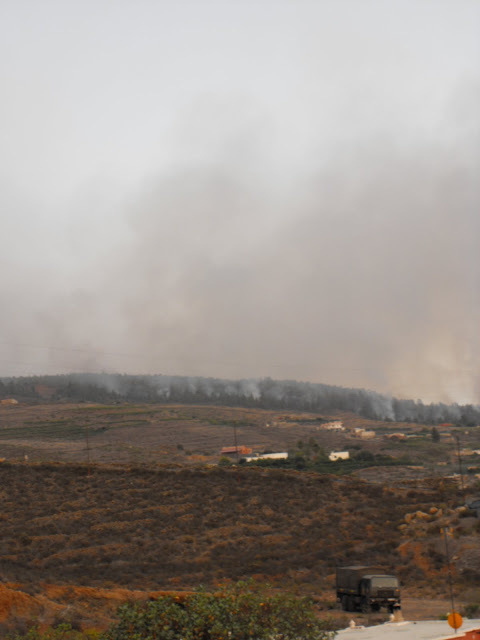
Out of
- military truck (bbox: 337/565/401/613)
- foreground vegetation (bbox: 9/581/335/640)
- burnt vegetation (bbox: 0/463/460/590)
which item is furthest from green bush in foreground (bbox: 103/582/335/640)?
burnt vegetation (bbox: 0/463/460/590)

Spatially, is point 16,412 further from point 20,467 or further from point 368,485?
point 368,485

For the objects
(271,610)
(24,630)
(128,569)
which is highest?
(271,610)

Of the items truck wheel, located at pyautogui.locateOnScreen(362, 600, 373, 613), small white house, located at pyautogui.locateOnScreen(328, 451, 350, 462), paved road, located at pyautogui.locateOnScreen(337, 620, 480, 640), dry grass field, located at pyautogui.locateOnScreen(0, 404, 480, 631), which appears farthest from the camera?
small white house, located at pyautogui.locateOnScreen(328, 451, 350, 462)

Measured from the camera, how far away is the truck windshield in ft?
132

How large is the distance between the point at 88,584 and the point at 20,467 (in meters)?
37.6

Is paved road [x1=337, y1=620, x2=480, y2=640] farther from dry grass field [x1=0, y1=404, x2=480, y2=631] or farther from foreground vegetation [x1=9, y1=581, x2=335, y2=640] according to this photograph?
dry grass field [x1=0, y1=404, x2=480, y2=631]

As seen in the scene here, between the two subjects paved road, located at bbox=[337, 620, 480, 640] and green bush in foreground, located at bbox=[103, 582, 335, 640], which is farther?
paved road, located at bbox=[337, 620, 480, 640]

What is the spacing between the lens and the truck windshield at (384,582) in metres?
40.3

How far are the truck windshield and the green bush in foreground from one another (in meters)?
23.9

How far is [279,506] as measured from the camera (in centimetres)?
6994

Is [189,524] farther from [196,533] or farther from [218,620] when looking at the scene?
[218,620]

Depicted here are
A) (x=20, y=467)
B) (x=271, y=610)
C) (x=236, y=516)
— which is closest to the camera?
(x=271, y=610)

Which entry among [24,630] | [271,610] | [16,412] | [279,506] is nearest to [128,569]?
[279,506]

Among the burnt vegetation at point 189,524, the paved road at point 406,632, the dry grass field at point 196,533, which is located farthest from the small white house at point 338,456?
the paved road at point 406,632
